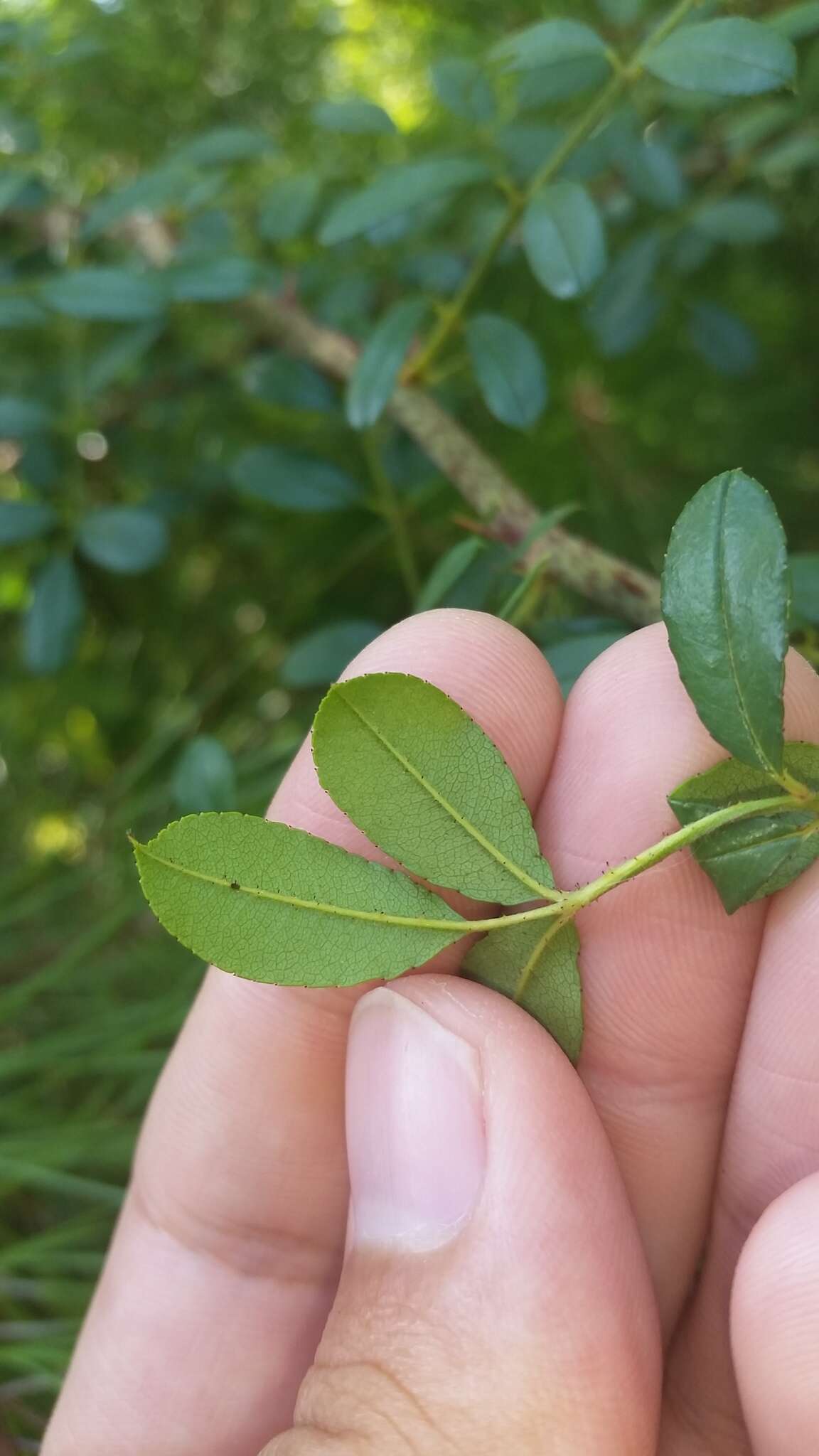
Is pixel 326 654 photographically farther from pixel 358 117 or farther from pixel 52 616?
pixel 358 117

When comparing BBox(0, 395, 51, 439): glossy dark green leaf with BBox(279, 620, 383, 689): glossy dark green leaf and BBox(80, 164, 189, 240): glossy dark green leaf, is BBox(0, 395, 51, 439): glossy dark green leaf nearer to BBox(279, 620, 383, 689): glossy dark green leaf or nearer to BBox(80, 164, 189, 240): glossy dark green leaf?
BBox(80, 164, 189, 240): glossy dark green leaf

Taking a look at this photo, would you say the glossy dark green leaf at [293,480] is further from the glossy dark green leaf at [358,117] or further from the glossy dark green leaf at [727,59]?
the glossy dark green leaf at [727,59]

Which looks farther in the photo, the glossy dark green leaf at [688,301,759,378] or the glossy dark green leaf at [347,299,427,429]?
the glossy dark green leaf at [688,301,759,378]

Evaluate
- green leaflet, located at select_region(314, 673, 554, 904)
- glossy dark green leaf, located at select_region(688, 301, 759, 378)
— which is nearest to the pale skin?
green leaflet, located at select_region(314, 673, 554, 904)

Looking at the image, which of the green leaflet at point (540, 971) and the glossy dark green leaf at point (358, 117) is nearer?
the green leaflet at point (540, 971)

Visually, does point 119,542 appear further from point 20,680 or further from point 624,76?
point 624,76

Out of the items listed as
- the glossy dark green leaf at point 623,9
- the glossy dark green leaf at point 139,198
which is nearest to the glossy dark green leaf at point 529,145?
the glossy dark green leaf at point 623,9
